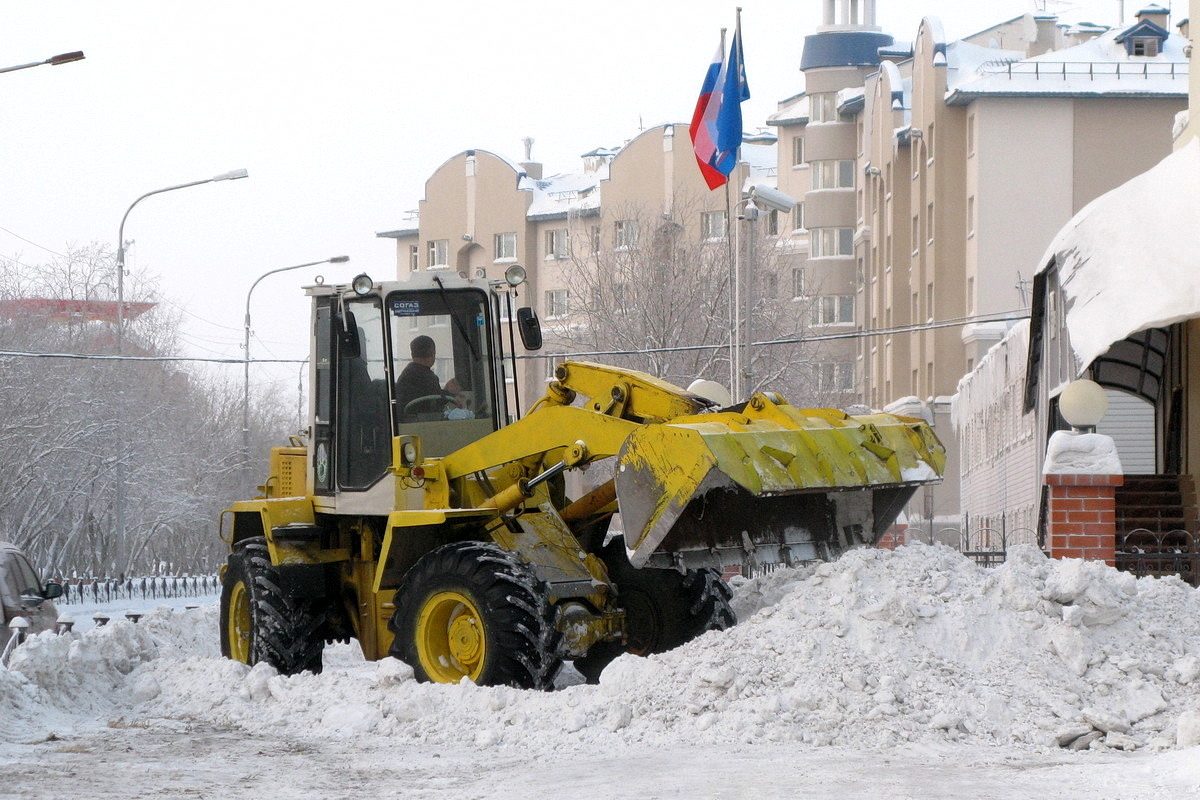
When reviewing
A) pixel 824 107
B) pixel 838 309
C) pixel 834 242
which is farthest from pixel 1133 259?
pixel 824 107

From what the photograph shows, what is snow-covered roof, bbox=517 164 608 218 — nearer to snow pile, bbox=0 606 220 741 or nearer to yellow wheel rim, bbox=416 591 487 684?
snow pile, bbox=0 606 220 741

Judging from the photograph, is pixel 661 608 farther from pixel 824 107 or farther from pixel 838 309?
pixel 824 107

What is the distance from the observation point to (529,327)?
12695 millimetres

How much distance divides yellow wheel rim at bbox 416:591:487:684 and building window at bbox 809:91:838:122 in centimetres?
6161

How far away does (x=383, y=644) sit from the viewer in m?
12.7

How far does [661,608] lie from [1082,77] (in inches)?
1571

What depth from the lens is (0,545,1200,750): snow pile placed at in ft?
31.0

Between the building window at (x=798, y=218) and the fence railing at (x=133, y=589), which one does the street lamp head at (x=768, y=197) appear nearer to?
the fence railing at (x=133, y=589)

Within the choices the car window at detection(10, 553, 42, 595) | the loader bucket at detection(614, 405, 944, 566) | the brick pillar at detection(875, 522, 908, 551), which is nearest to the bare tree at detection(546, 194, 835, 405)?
the brick pillar at detection(875, 522, 908, 551)

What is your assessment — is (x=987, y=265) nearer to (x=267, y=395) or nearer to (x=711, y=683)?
(x=711, y=683)

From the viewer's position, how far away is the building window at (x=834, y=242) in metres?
70.6

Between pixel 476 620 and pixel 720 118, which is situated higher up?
pixel 720 118

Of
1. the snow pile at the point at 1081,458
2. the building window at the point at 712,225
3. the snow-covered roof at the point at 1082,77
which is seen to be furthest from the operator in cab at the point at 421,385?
the snow-covered roof at the point at 1082,77

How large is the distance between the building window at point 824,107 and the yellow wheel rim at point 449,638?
61.6 meters
